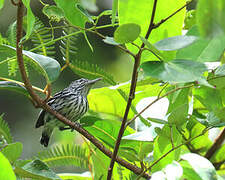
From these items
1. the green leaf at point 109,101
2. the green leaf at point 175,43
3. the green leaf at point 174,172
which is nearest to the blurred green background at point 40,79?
the green leaf at point 109,101

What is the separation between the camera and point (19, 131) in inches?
215

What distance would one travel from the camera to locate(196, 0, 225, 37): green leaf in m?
0.40

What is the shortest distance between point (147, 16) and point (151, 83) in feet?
1.12

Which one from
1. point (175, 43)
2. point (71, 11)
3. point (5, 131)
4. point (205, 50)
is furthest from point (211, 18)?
point (5, 131)

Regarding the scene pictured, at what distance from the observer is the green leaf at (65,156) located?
165 cm

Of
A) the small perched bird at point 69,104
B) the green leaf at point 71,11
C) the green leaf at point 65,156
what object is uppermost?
the green leaf at point 71,11

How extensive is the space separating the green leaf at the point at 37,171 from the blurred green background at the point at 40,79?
1.44 meters

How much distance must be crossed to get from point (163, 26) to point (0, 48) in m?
0.55

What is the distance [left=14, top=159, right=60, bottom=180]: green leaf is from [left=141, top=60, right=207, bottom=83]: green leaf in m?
0.60

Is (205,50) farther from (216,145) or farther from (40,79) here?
(40,79)

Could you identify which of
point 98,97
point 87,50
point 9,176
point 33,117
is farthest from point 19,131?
point 9,176

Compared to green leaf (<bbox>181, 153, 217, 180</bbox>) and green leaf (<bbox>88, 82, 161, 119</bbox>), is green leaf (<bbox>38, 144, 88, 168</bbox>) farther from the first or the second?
green leaf (<bbox>181, 153, 217, 180</bbox>)

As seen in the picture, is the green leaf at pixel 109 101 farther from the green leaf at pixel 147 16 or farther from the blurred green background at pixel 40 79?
the blurred green background at pixel 40 79

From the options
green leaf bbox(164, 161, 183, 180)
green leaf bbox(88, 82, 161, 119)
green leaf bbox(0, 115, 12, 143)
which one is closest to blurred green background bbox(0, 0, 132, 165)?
green leaf bbox(88, 82, 161, 119)
